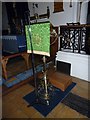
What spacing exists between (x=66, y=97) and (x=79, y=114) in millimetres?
399

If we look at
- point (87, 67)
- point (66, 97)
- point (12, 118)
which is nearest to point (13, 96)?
point (12, 118)

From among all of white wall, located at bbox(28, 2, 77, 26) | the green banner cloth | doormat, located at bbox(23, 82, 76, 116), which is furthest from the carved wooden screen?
doormat, located at bbox(23, 82, 76, 116)

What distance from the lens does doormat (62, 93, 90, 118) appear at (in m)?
1.63

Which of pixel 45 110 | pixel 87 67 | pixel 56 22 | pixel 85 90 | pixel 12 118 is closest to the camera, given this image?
pixel 12 118

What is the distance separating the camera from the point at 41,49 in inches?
60.7

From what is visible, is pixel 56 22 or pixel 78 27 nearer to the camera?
pixel 78 27

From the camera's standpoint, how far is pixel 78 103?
1782mm

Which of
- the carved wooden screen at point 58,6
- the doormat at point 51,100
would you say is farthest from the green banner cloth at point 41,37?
the carved wooden screen at point 58,6

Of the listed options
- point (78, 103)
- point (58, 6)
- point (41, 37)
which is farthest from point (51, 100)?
point (58, 6)

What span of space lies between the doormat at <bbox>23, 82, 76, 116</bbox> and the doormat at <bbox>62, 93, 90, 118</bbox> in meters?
0.09

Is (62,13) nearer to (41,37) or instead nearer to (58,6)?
(58,6)

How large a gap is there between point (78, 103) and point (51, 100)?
16.3 inches

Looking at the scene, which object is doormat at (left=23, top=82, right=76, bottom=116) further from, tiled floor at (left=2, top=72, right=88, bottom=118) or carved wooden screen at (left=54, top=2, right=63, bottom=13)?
carved wooden screen at (left=54, top=2, right=63, bottom=13)

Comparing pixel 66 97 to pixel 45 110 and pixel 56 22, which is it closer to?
pixel 45 110
